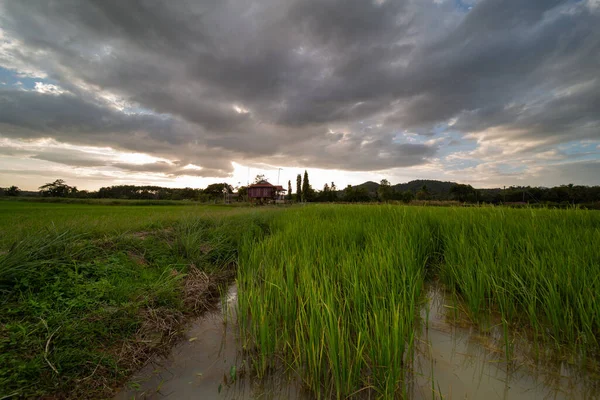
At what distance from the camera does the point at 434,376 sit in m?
1.76

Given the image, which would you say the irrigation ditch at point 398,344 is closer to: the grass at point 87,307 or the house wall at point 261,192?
the grass at point 87,307

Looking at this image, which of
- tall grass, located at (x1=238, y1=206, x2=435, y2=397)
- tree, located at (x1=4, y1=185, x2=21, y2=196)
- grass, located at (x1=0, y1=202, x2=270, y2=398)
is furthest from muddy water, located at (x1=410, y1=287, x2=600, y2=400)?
tree, located at (x1=4, y1=185, x2=21, y2=196)

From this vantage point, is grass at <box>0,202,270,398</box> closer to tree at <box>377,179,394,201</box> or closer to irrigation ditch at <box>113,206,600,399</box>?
irrigation ditch at <box>113,206,600,399</box>

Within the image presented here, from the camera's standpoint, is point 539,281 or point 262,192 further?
point 262,192

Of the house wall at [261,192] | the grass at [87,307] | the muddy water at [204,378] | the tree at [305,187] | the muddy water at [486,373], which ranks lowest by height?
the muddy water at [204,378]

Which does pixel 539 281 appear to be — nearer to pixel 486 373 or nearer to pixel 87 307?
pixel 486 373

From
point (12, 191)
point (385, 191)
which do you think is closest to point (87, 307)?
point (12, 191)

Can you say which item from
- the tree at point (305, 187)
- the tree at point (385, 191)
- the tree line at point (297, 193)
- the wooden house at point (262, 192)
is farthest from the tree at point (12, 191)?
the tree at point (385, 191)

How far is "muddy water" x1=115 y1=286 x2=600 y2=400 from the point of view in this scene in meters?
1.64

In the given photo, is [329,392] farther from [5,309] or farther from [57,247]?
[57,247]

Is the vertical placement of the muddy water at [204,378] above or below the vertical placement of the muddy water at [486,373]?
below

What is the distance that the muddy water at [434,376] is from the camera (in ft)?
5.37

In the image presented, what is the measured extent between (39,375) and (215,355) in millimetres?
1179

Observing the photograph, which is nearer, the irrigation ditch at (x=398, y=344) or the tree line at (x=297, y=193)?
the irrigation ditch at (x=398, y=344)
